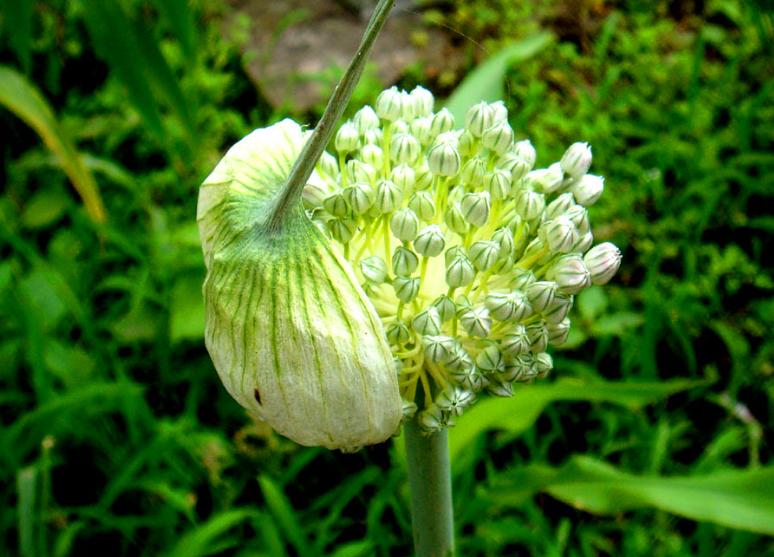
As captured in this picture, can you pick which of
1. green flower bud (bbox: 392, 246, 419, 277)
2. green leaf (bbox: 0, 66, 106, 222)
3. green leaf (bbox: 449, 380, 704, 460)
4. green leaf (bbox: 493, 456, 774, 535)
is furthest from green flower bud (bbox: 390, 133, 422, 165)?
green leaf (bbox: 0, 66, 106, 222)

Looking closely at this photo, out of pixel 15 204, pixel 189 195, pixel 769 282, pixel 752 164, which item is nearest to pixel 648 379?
pixel 769 282

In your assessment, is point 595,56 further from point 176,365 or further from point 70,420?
point 70,420

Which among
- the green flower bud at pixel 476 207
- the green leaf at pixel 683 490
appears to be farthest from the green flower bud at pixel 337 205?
the green leaf at pixel 683 490

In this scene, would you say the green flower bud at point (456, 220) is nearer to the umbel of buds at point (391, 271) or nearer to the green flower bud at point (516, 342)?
the umbel of buds at point (391, 271)

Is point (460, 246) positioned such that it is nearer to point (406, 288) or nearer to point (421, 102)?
point (406, 288)

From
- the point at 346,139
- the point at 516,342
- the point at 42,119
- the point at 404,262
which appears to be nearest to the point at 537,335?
the point at 516,342

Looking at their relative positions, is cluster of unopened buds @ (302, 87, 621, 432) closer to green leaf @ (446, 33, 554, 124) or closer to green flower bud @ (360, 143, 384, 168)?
green flower bud @ (360, 143, 384, 168)
